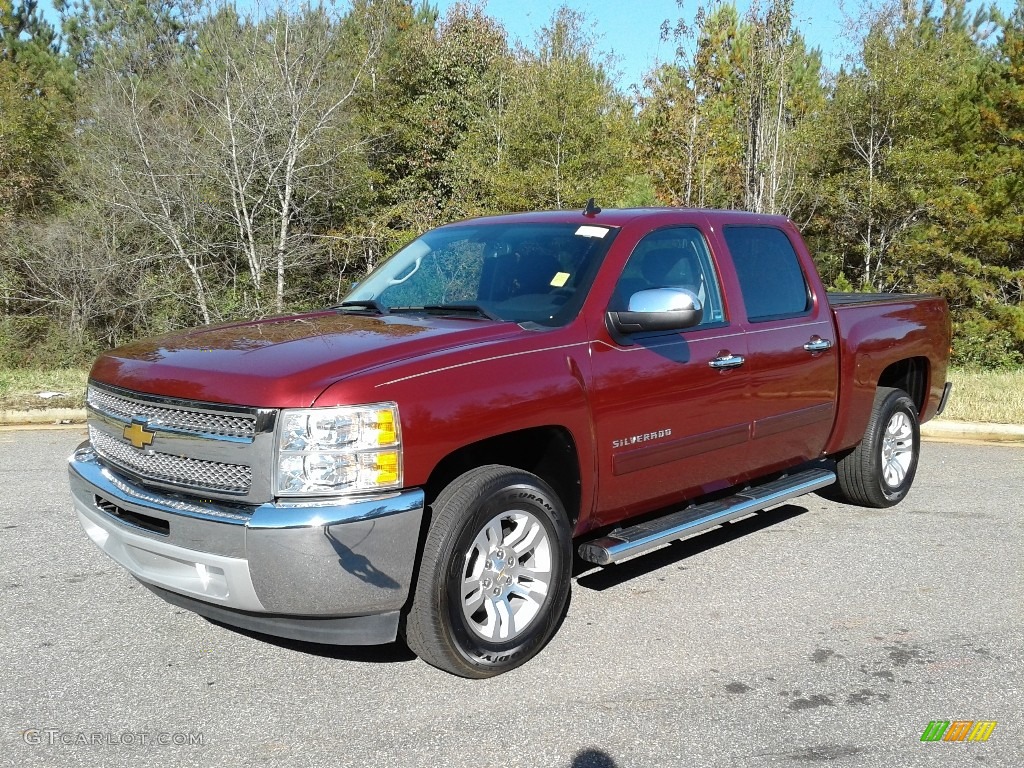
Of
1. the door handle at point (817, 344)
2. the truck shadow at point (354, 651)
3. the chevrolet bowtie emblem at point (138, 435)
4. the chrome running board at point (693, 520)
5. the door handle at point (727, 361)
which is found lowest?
the truck shadow at point (354, 651)

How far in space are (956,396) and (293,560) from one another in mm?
9535

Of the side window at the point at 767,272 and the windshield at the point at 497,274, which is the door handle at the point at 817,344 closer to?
the side window at the point at 767,272

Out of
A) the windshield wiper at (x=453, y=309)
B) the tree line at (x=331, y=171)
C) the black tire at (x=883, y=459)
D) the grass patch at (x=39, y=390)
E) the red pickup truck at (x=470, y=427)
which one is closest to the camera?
the red pickup truck at (x=470, y=427)

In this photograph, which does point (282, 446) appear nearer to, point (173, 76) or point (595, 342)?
→ point (595, 342)

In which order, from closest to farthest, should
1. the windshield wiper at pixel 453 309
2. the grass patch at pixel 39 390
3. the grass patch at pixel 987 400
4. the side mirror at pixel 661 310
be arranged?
the side mirror at pixel 661 310
the windshield wiper at pixel 453 309
the grass patch at pixel 987 400
the grass patch at pixel 39 390

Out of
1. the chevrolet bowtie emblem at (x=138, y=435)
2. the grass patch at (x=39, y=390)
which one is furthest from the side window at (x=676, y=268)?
the grass patch at (x=39, y=390)

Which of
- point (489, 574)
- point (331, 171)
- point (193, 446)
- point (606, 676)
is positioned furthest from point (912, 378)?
point (331, 171)

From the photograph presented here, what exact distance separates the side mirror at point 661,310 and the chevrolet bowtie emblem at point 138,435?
81.6 inches

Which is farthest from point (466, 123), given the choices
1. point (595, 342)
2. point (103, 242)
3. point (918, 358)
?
point (595, 342)

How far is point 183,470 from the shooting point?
350cm

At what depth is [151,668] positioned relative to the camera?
12.3ft

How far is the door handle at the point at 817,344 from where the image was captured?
17.4 ft

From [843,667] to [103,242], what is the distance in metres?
22.2

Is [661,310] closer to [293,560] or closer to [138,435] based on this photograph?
[293,560]
